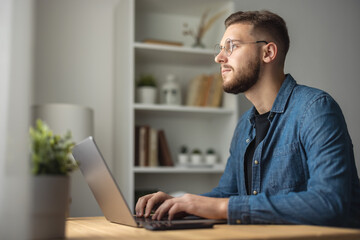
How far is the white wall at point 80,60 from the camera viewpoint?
9.30 feet

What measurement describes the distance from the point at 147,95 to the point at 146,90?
0.03 m

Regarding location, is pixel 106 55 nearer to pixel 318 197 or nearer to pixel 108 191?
pixel 108 191

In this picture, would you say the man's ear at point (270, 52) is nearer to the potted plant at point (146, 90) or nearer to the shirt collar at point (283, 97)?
the shirt collar at point (283, 97)

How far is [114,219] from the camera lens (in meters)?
1.07

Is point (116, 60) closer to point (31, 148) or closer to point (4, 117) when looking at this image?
point (4, 117)

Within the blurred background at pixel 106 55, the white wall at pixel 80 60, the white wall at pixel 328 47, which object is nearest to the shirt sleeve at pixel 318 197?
the blurred background at pixel 106 55

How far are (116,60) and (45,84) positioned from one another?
500 millimetres

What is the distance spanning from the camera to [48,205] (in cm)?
72

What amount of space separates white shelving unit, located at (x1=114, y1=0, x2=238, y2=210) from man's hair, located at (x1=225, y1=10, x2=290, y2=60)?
3.61ft

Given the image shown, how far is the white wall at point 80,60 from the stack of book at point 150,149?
1.05ft

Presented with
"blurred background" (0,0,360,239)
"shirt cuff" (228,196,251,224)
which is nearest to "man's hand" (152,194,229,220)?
"shirt cuff" (228,196,251,224)

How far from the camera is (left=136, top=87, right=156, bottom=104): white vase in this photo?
2738 mm

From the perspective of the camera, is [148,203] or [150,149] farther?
[150,149]

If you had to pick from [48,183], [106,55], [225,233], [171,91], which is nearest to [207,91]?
[171,91]
